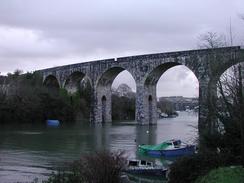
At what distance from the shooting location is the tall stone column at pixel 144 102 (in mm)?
52344

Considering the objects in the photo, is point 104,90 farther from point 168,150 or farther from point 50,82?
point 168,150

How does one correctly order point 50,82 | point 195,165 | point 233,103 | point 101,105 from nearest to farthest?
point 195,165, point 233,103, point 101,105, point 50,82

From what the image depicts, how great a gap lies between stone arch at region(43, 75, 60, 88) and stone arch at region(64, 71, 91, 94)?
312 centimetres

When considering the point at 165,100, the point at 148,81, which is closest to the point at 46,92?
the point at 148,81

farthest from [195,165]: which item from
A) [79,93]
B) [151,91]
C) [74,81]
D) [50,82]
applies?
[50,82]

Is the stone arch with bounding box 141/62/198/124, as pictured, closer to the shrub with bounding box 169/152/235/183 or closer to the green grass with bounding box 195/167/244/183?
the shrub with bounding box 169/152/235/183

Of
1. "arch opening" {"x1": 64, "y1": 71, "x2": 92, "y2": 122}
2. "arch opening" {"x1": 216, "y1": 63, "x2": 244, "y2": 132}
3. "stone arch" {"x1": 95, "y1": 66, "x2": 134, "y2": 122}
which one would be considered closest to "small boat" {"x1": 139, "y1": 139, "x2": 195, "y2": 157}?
"arch opening" {"x1": 216, "y1": 63, "x2": 244, "y2": 132}

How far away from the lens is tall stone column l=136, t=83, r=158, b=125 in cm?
5234

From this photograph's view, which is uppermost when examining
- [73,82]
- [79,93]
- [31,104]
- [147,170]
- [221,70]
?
[73,82]

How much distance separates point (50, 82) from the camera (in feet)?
238

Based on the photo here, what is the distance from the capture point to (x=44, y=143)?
30250 millimetres

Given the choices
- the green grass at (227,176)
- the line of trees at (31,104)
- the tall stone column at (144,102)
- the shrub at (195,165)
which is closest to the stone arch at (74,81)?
the line of trees at (31,104)

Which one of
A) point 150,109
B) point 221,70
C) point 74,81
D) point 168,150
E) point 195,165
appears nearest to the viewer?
point 195,165

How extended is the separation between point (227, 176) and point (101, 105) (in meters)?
51.6
